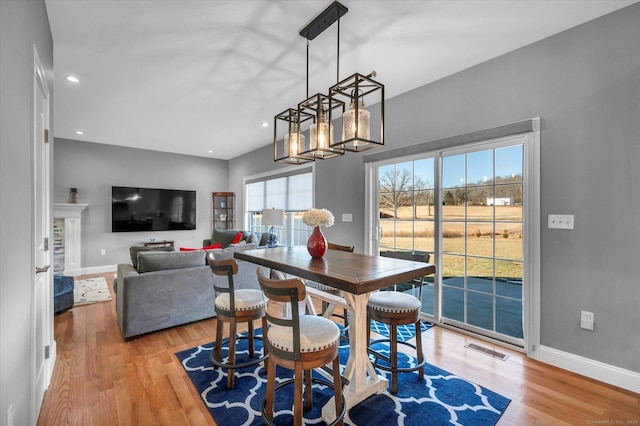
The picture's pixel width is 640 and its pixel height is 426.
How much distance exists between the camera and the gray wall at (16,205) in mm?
1168

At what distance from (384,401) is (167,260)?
2478 mm

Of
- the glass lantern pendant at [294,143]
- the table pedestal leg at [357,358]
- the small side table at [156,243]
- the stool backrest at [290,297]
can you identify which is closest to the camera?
the stool backrest at [290,297]

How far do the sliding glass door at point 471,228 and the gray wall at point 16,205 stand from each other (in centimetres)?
332

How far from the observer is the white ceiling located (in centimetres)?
214

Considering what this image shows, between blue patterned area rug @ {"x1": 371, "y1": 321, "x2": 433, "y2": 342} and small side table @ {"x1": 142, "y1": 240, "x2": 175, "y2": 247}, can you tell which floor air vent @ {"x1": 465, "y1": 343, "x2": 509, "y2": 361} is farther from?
small side table @ {"x1": 142, "y1": 240, "x2": 175, "y2": 247}

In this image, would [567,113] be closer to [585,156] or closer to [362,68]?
[585,156]

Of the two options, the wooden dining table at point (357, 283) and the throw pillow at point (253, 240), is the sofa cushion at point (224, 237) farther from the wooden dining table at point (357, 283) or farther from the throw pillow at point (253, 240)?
the wooden dining table at point (357, 283)

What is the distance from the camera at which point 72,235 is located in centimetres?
567

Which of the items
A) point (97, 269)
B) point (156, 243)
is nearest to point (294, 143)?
point (156, 243)

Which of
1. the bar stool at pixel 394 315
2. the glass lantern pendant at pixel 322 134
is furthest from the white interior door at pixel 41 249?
the bar stool at pixel 394 315

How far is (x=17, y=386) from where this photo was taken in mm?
1345

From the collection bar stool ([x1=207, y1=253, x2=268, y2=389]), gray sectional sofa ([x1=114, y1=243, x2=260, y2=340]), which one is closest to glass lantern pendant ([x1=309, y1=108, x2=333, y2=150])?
bar stool ([x1=207, y1=253, x2=268, y2=389])

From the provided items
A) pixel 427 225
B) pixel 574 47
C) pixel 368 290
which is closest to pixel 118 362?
pixel 368 290

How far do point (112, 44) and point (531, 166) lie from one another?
3.84 metres
